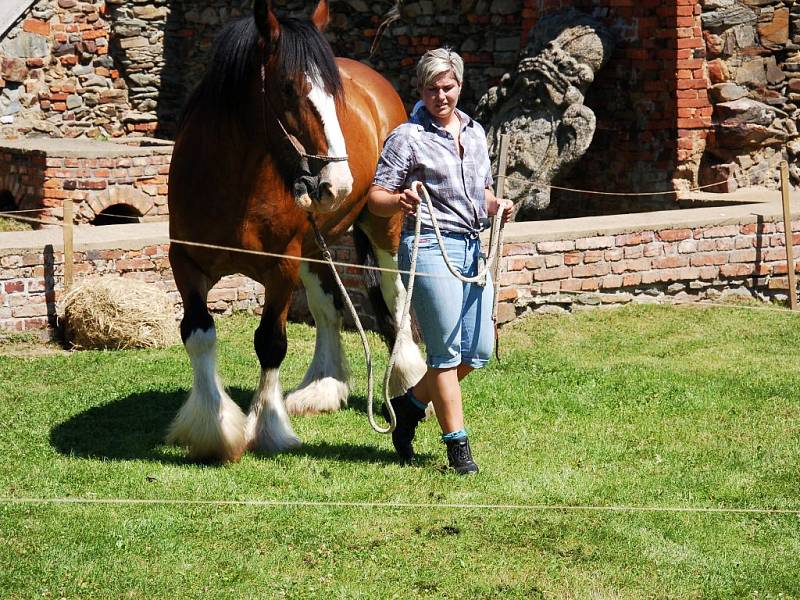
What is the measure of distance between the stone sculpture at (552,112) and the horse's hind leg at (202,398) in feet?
20.7

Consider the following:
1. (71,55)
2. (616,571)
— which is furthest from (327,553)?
(71,55)

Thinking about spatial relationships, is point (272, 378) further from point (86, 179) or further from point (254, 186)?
point (86, 179)

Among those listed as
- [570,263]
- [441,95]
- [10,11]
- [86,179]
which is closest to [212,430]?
[441,95]

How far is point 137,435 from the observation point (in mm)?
6566

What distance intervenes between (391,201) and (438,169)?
0.86 feet

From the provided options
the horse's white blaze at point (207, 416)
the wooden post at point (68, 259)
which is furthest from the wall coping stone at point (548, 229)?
the horse's white blaze at point (207, 416)

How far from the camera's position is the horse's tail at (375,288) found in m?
7.60

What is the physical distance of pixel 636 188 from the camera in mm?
12648

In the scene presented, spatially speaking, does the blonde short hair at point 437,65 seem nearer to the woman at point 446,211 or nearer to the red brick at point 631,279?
the woman at point 446,211

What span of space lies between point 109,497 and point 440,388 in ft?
5.08

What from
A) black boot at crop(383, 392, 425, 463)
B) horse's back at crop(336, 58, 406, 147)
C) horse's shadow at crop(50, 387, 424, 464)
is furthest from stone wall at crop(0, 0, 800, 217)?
black boot at crop(383, 392, 425, 463)

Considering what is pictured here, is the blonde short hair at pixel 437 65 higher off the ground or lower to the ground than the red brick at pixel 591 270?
higher

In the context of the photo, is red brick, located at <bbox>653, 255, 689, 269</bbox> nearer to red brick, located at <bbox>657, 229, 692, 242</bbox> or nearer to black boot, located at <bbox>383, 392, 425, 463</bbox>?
red brick, located at <bbox>657, 229, 692, 242</bbox>

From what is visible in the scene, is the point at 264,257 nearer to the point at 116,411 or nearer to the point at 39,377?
the point at 116,411
